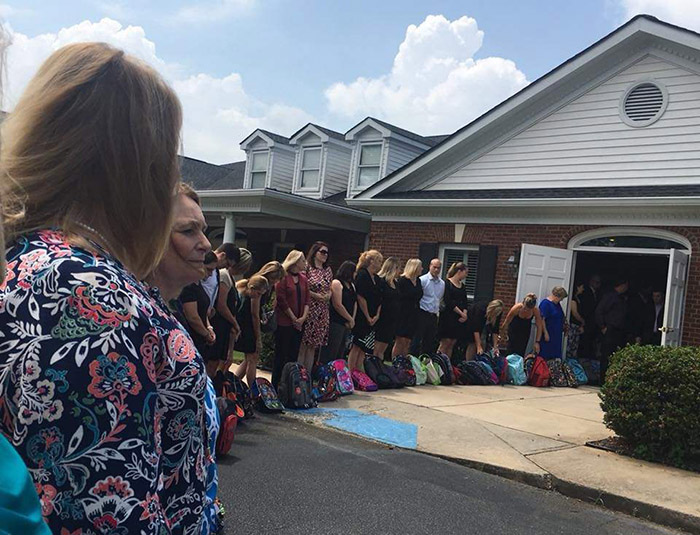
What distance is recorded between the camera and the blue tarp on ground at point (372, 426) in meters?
7.05

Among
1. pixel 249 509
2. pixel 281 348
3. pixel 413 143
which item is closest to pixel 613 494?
pixel 249 509

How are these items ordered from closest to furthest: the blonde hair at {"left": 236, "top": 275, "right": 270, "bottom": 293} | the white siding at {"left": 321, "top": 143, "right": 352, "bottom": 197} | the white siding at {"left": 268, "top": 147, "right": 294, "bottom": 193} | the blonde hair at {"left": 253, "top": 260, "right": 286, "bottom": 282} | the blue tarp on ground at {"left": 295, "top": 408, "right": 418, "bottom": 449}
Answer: the blue tarp on ground at {"left": 295, "top": 408, "right": 418, "bottom": 449} → the blonde hair at {"left": 236, "top": 275, "right": 270, "bottom": 293} → the blonde hair at {"left": 253, "top": 260, "right": 286, "bottom": 282} → the white siding at {"left": 321, "top": 143, "right": 352, "bottom": 197} → the white siding at {"left": 268, "top": 147, "right": 294, "bottom": 193}

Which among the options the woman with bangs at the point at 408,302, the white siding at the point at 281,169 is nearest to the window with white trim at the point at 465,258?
the woman with bangs at the point at 408,302

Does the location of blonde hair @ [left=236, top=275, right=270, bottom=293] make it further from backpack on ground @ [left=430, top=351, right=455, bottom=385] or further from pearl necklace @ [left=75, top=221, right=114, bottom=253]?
pearl necklace @ [left=75, top=221, right=114, bottom=253]

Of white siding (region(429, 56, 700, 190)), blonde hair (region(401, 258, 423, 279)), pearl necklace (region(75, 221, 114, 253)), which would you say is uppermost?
white siding (region(429, 56, 700, 190))

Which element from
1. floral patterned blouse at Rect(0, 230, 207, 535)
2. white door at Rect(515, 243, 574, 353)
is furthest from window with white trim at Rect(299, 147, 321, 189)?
floral patterned blouse at Rect(0, 230, 207, 535)

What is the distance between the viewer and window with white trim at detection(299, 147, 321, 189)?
20669 mm

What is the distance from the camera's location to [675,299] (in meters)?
11.1

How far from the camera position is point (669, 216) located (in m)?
11.6

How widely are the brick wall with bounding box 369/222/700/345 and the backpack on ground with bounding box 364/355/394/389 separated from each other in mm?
4568

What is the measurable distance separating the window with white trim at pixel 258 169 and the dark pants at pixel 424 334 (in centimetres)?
1161

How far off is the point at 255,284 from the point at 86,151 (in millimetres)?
6840

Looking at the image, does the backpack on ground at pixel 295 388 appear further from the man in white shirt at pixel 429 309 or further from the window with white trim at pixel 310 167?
the window with white trim at pixel 310 167

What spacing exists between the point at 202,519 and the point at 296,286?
24.1ft
